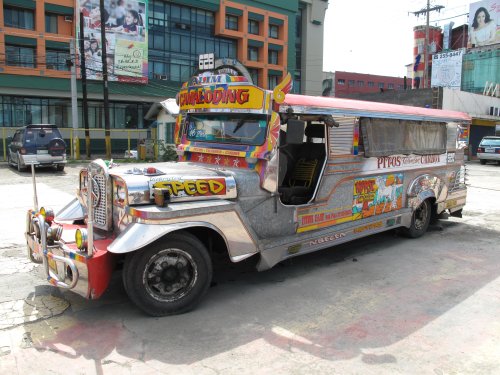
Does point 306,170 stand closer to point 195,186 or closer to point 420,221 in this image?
point 195,186

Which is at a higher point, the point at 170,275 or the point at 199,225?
the point at 199,225

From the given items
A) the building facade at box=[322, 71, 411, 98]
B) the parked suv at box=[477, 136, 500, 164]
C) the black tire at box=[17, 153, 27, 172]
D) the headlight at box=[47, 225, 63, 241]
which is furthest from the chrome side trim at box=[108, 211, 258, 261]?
the building facade at box=[322, 71, 411, 98]

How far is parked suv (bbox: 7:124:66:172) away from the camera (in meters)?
17.0

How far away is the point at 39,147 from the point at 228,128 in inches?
558

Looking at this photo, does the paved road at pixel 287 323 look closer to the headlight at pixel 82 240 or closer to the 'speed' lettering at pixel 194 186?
the headlight at pixel 82 240

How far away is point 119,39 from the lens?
3312 cm

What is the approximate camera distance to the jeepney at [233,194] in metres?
4.08

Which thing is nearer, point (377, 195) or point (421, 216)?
point (377, 195)

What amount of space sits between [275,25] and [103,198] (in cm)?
4276

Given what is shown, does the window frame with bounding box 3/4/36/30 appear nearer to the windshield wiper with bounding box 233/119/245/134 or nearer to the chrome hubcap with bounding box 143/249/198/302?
the windshield wiper with bounding box 233/119/245/134

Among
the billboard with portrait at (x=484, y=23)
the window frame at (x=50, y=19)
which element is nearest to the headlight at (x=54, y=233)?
the window frame at (x=50, y=19)

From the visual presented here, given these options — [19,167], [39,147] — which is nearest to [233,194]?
[39,147]

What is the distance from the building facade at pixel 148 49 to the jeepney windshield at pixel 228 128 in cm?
2188

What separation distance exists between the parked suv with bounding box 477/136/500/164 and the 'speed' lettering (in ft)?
81.4
